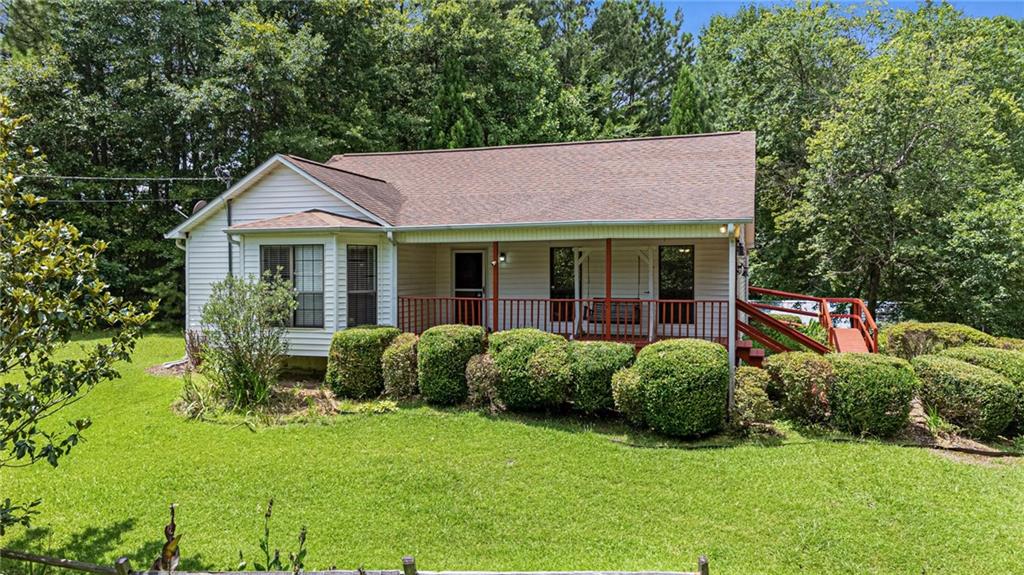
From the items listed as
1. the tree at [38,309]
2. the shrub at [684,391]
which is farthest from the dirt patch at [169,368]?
the shrub at [684,391]

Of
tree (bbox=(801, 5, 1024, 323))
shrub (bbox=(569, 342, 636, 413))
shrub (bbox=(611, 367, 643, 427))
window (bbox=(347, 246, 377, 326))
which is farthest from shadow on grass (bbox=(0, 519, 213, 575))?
tree (bbox=(801, 5, 1024, 323))

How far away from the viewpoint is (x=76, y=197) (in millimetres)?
19766

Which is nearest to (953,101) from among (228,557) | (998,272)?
(998,272)

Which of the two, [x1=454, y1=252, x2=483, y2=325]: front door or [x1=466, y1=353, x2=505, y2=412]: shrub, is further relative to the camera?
[x1=454, y1=252, x2=483, y2=325]: front door

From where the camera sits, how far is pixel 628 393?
7699mm

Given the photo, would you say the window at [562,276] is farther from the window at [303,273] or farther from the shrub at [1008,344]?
the shrub at [1008,344]

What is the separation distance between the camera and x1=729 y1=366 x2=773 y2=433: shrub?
7738 mm

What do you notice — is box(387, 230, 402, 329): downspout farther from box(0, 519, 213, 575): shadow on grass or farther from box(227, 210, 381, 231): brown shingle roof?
box(0, 519, 213, 575): shadow on grass

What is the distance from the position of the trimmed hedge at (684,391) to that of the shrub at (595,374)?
1.72ft

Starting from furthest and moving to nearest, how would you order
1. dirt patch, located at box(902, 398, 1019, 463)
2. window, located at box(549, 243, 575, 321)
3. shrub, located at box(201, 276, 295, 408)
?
1. window, located at box(549, 243, 575, 321)
2. shrub, located at box(201, 276, 295, 408)
3. dirt patch, located at box(902, 398, 1019, 463)

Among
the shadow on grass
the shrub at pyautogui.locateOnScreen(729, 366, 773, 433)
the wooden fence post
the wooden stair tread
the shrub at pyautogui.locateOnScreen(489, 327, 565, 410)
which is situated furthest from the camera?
the wooden stair tread

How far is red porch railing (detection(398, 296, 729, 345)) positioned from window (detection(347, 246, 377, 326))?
0.61m

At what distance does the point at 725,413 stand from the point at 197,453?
7308 millimetres

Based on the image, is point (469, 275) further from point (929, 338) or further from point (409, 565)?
point (409, 565)
